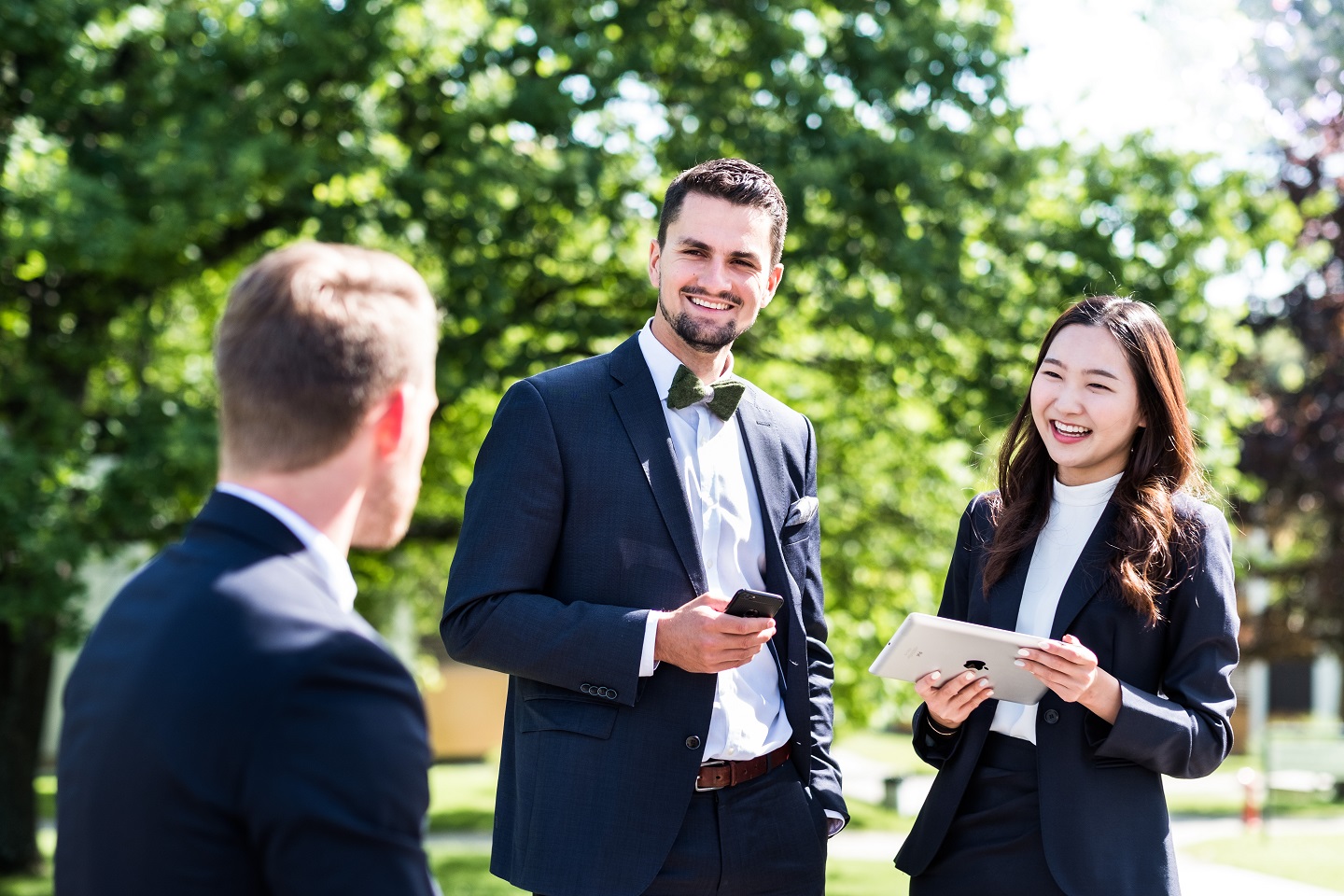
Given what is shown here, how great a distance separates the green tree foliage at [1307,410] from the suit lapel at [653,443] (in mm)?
15915

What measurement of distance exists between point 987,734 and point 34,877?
11522 millimetres

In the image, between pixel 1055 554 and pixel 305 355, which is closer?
pixel 305 355

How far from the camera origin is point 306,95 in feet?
32.2

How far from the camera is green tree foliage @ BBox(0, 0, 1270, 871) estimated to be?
30.2 ft

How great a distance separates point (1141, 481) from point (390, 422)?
2373mm

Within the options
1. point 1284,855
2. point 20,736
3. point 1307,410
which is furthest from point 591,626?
point 1307,410

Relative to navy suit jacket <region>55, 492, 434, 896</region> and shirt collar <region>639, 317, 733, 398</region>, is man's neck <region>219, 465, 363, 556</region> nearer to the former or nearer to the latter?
navy suit jacket <region>55, 492, 434, 896</region>

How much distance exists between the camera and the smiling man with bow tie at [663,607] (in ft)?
10.3

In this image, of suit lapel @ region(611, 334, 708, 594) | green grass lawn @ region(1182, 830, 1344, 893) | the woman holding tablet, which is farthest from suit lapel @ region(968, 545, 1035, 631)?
green grass lawn @ region(1182, 830, 1344, 893)

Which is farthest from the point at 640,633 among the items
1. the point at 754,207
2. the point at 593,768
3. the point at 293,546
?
the point at 293,546

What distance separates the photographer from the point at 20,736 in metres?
11.7

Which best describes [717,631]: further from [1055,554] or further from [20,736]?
[20,736]

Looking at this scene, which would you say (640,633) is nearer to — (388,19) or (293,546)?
(293,546)

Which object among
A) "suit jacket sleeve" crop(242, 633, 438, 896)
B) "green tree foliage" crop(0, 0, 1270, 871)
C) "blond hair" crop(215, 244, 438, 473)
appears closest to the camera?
"suit jacket sleeve" crop(242, 633, 438, 896)
